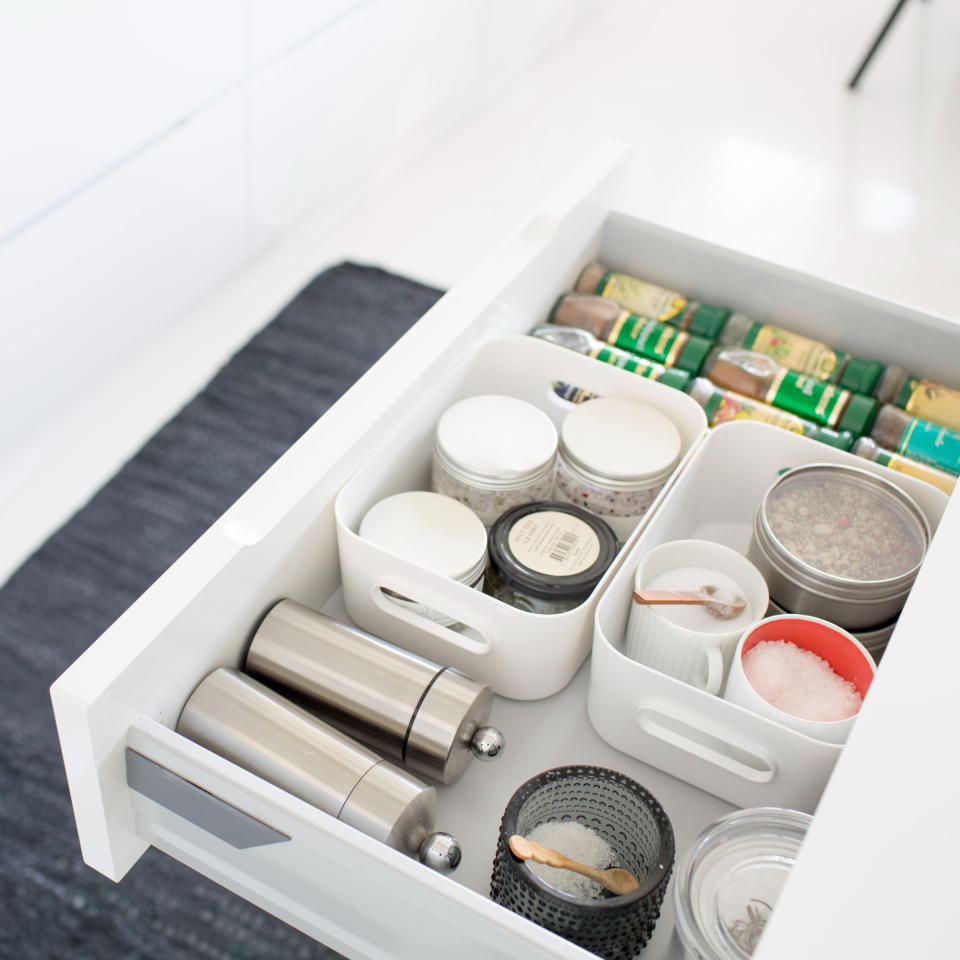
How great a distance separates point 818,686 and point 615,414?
0.33 meters

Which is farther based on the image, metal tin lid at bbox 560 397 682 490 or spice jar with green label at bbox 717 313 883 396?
spice jar with green label at bbox 717 313 883 396

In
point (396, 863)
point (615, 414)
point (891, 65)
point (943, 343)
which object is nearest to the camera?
point (396, 863)

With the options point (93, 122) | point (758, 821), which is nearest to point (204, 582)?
point (758, 821)

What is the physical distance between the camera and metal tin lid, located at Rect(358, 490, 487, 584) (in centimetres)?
89

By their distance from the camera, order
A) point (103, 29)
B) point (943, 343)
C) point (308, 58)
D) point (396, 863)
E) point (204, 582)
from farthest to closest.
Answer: point (308, 58)
point (103, 29)
point (943, 343)
point (204, 582)
point (396, 863)

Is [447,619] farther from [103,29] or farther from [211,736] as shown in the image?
[103,29]

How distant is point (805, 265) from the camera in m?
2.60

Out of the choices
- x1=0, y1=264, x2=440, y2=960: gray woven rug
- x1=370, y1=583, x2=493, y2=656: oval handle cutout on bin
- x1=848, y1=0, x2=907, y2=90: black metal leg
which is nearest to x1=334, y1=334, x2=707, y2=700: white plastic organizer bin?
x1=370, y1=583, x2=493, y2=656: oval handle cutout on bin

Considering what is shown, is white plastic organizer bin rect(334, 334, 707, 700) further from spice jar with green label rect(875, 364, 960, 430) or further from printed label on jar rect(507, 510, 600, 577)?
spice jar with green label rect(875, 364, 960, 430)

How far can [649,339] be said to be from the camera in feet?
3.98

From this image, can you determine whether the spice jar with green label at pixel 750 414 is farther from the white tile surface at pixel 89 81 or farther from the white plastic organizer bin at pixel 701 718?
A: the white tile surface at pixel 89 81

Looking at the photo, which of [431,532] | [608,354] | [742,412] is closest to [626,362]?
[608,354]

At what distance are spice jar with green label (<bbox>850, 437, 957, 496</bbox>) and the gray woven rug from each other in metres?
0.88

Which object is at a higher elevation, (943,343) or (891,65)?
(943,343)
